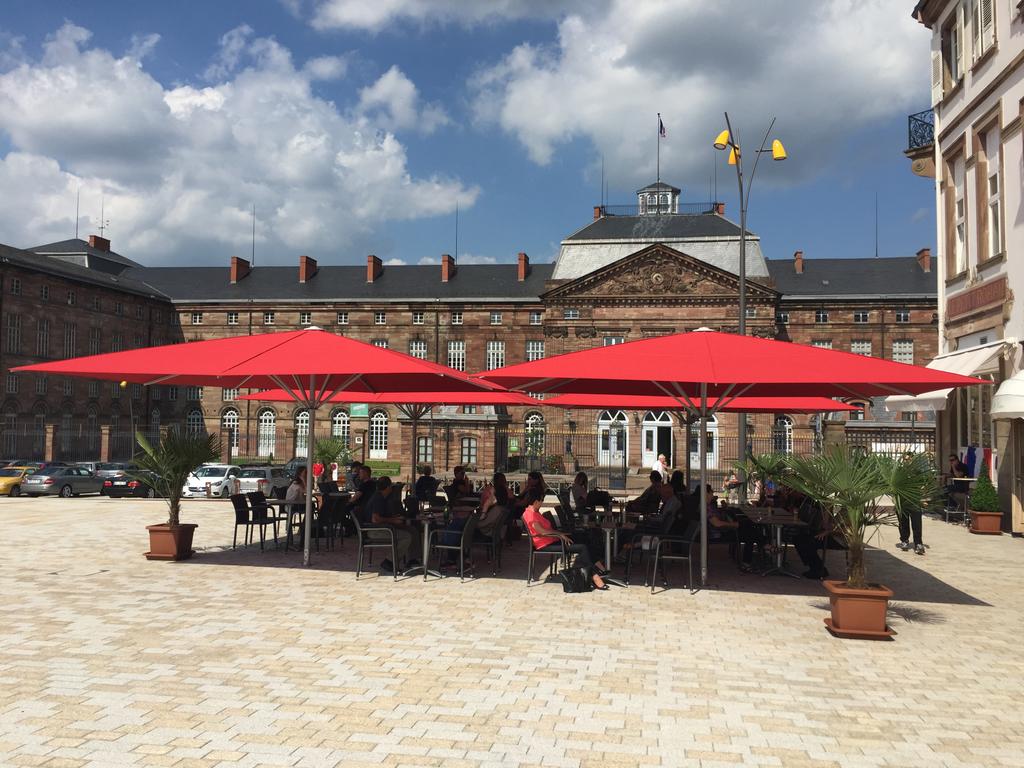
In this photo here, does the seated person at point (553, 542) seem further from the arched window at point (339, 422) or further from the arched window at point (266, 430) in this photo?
the arched window at point (266, 430)

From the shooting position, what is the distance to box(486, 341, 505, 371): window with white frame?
168 ft

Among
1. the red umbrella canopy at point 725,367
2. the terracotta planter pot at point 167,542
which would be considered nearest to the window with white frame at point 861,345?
the red umbrella canopy at point 725,367

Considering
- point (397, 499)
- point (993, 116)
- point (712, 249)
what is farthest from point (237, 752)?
point (712, 249)

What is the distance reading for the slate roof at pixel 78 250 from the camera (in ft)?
179

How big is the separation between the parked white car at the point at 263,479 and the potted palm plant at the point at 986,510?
730 inches

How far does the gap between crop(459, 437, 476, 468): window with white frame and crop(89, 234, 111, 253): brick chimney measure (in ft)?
115

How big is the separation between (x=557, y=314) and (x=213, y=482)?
26493mm

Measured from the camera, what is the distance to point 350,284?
55.2 metres

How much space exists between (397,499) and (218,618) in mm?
4424

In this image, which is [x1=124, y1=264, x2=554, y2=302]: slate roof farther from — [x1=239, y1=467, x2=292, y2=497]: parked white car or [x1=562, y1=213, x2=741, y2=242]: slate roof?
[x1=239, y1=467, x2=292, y2=497]: parked white car

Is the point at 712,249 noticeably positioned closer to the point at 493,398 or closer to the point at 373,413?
the point at 373,413

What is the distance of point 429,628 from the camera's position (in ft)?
25.1

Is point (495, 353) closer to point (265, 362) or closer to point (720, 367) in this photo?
point (265, 362)

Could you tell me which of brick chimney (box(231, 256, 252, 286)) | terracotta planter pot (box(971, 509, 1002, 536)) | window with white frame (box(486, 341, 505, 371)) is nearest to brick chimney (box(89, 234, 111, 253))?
brick chimney (box(231, 256, 252, 286))
